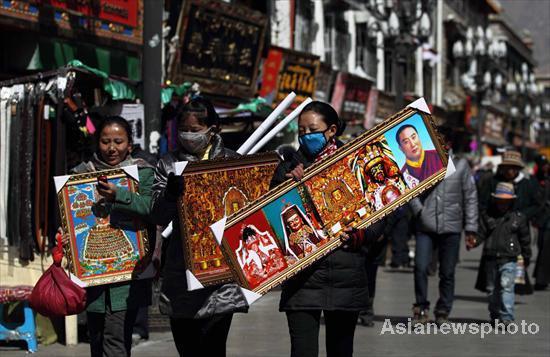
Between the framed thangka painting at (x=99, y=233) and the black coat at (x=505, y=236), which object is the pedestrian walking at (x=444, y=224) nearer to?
the black coat at (x=505, y=236)

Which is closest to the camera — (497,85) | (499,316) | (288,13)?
(499,316)

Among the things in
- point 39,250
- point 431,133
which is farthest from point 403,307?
point 431,133

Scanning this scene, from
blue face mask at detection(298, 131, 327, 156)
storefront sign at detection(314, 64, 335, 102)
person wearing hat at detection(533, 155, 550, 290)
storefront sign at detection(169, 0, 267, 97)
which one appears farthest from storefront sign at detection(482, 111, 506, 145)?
blue face mask at detection(298, 131, 327, 156)

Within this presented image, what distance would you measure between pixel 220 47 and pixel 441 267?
9222 mm

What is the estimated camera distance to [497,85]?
47.7 metres

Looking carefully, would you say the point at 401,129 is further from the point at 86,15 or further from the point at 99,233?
the point at 86,15

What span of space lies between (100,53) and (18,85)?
5986 mm

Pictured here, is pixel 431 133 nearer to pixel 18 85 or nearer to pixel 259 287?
pixel 259 287

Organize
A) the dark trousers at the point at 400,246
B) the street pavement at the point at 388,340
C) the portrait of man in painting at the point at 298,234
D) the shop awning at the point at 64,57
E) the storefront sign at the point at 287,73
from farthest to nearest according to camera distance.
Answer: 1. the storefront sign at the point at 287,73
2. the dark trousers at the point at 400,246
3. the shop awning at the point at 64,57
4. the street pavement at the point at 388,340
5. the portrait of man in painting at the point at 298,234

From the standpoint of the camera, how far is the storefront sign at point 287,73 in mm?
23062

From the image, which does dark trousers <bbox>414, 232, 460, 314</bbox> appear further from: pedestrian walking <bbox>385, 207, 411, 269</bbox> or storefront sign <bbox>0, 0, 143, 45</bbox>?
pedestrian walking <bbox>385, 207, 411, 269</bbox>

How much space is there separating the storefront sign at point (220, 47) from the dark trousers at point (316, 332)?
12.5 metres

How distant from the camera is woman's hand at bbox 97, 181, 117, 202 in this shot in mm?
6602

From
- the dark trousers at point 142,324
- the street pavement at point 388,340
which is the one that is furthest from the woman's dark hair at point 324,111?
the dark trousers at point 142,324
